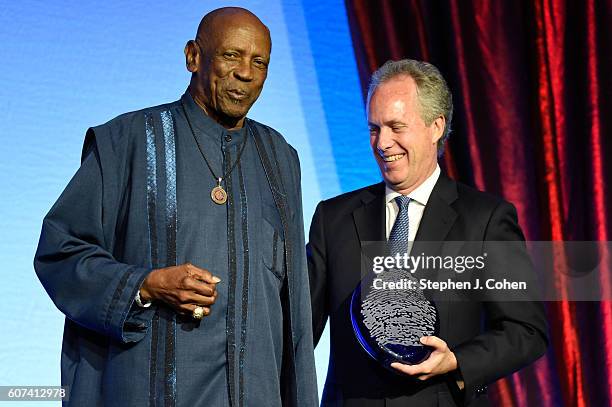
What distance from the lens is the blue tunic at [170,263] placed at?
4.86ft

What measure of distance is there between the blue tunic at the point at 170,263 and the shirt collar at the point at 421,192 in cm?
54

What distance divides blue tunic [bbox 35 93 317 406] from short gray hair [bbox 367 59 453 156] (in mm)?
642

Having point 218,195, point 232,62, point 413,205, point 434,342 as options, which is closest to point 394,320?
point 434,342

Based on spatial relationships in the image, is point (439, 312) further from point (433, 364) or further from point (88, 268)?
point (88, 268)

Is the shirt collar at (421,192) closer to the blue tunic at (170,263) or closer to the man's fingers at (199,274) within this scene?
the blue tunic at (170,263)

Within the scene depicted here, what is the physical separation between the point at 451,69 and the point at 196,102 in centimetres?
135

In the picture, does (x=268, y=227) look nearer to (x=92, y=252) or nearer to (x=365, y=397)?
(x=92, y=252)

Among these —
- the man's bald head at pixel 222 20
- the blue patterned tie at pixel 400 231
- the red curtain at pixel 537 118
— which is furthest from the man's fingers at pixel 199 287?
the red curtain at pixel 537 118

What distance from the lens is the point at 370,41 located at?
9.22ft

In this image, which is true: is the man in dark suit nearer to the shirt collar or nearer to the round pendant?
the shirt collar

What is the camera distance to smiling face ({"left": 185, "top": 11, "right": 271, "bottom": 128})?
1.63m

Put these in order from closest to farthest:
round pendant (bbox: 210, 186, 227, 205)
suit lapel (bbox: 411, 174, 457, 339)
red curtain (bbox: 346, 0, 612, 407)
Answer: round pendant (bbox: 210, 186, 227, 205) < suit lapel (bbox: 411, 174, 457, 339) < red curtain (bbox: 346, 0, 612, 407)

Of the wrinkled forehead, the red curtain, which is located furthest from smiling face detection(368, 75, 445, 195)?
the red curtain

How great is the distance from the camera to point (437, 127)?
2.22 m
